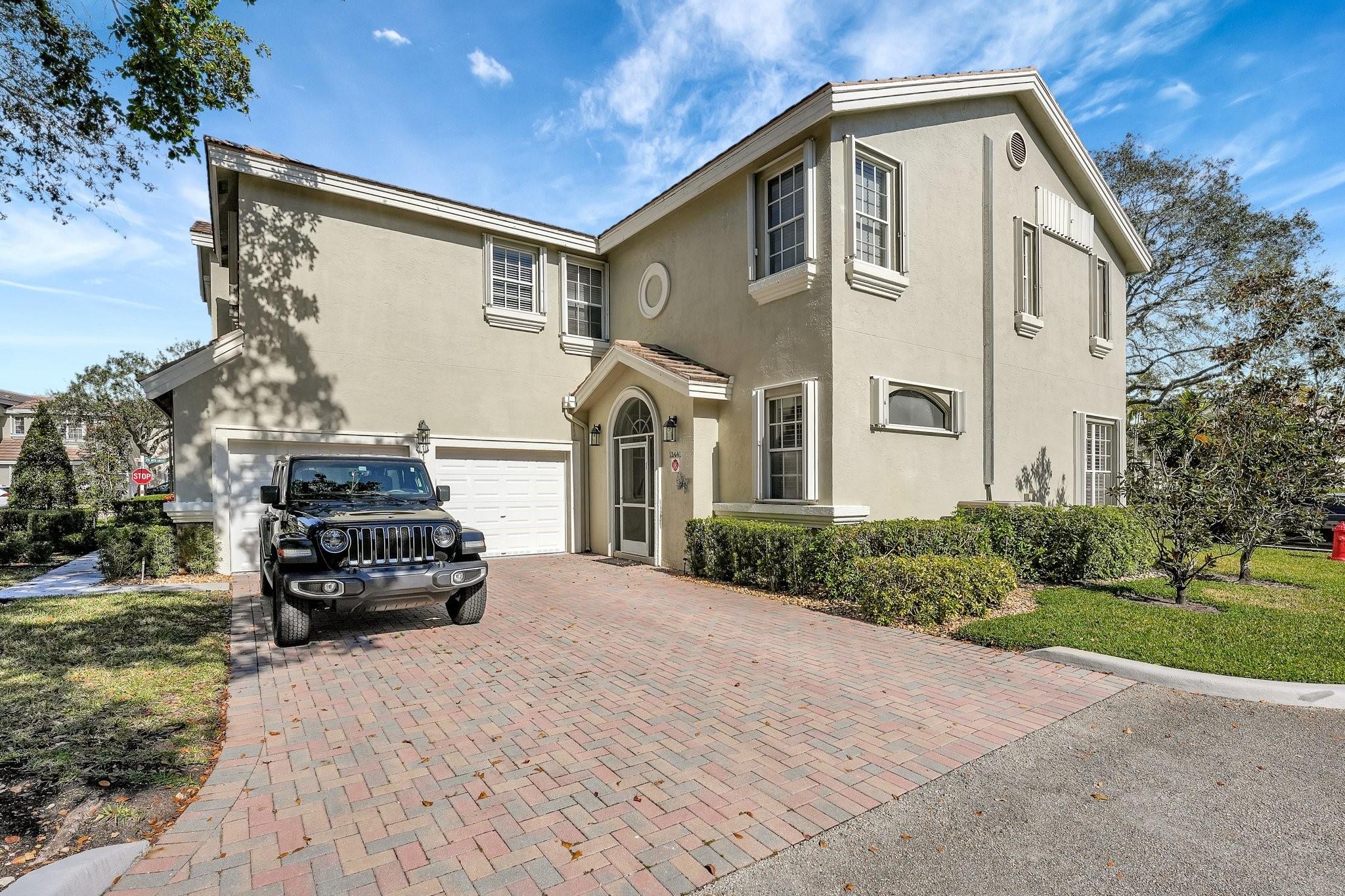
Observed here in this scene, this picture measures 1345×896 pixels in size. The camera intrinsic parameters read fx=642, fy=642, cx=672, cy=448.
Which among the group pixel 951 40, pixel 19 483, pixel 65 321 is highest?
pixel 951 40

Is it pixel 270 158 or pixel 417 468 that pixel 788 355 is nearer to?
pixel 417 468

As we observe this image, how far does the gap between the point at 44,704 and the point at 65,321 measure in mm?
20344

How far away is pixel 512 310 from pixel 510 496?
408 centimetres

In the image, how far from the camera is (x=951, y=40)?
11633 millimetres

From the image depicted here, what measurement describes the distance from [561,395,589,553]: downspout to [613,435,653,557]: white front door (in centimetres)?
125

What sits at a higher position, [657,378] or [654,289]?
[654,289]

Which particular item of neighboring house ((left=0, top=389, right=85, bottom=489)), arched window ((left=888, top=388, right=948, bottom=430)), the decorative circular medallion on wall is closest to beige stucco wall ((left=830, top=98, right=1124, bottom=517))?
arched window ((left=888, top=388, right=948, bottom=430))

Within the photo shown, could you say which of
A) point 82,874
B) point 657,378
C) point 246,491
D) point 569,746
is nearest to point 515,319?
point 657,378

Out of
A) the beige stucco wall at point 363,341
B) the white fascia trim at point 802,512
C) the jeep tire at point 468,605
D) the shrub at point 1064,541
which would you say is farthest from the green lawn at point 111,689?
the shrub at point 1064,541

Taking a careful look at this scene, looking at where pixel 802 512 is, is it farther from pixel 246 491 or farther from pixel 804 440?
pixel 246 491

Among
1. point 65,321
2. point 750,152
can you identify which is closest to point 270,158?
point 750,152

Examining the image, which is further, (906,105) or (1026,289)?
(1026,289)

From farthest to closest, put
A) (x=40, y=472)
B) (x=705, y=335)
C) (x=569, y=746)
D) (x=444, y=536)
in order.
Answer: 1. (x=40, y=472)
2. (x=705, y=335)
3. (x=444, y=536)
4. (x=569, y=746)

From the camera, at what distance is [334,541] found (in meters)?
6.79
